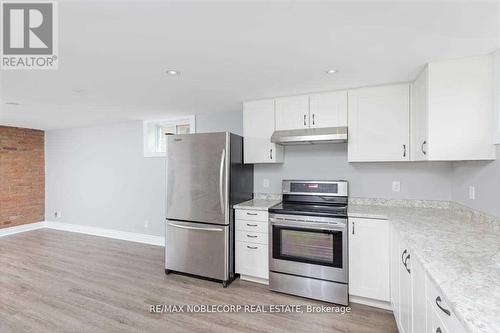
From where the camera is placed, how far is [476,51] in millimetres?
1905

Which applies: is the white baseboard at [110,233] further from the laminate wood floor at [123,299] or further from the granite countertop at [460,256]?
the granite countertop at [460,256]

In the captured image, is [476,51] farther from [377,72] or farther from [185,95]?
[185,95]

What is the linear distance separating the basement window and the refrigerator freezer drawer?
177cm

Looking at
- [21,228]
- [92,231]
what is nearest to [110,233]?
[92,231]

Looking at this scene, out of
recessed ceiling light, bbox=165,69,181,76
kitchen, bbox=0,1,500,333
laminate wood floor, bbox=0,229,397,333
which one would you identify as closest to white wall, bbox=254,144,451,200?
kitchen, bbox=0,1,500,333

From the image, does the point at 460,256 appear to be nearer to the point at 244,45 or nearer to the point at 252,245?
the point at 244,45

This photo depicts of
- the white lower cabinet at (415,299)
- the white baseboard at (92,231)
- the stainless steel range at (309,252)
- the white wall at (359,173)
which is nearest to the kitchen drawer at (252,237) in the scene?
the stainless steel range at (309,252)

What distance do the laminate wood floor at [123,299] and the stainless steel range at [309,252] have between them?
5.9 inches

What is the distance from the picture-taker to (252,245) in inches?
116

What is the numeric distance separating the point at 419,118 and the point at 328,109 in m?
0.88

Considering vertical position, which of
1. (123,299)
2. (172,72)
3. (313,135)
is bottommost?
(123,299)

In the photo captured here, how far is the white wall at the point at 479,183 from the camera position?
74.8 inches

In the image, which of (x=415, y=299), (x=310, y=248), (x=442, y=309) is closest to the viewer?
(x=442, y=309)

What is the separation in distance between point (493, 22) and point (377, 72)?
864 mm
